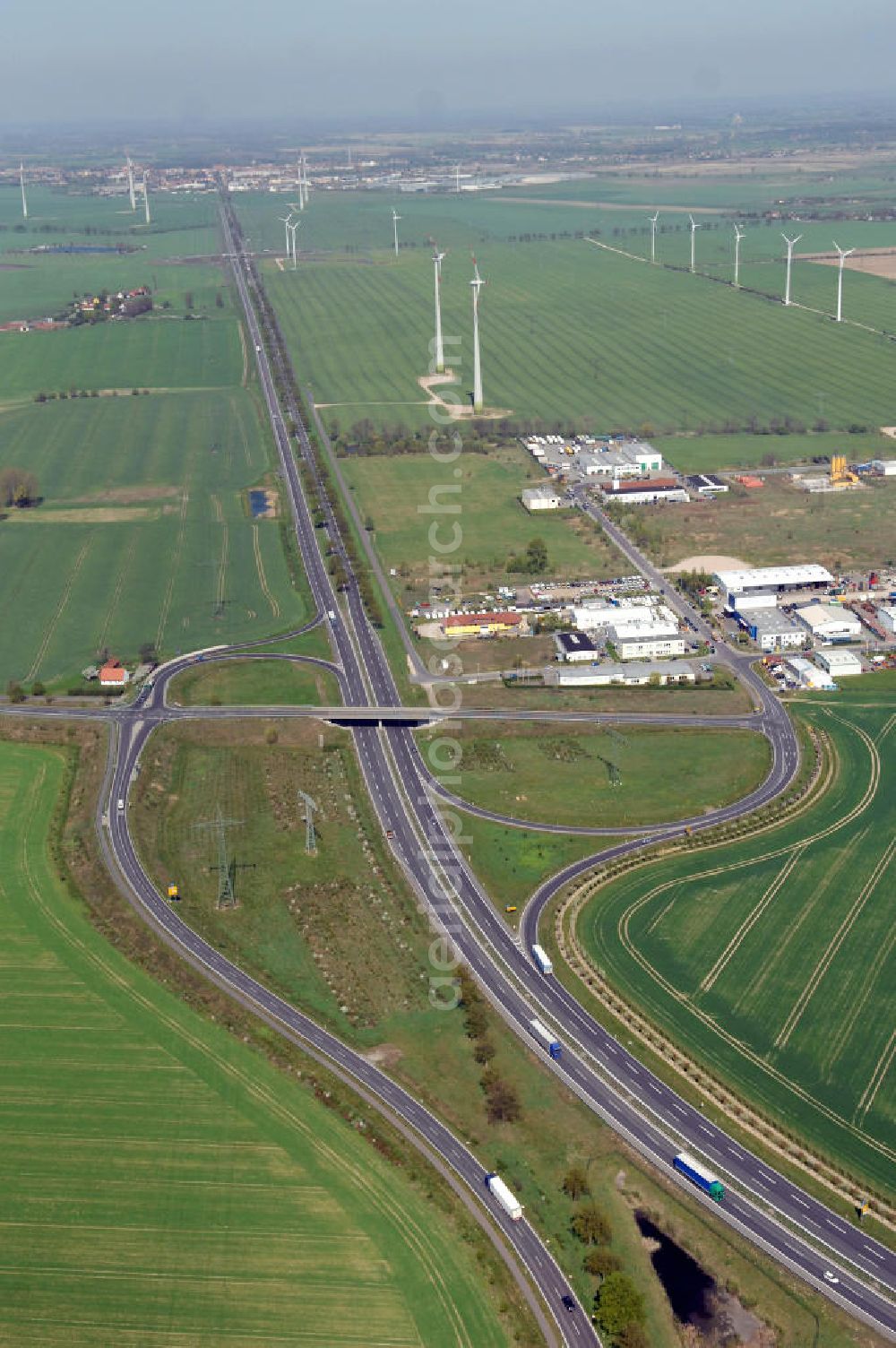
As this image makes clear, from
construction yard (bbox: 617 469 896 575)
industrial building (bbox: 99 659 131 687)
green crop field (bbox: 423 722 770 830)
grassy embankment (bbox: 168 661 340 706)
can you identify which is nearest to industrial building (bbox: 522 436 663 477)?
construction yard (bbox: 617 469 896 575)

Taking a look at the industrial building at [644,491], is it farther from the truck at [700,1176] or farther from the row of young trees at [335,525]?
the truck at [700,1176]

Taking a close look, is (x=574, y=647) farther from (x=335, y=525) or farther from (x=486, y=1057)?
(x=486, y=1057)

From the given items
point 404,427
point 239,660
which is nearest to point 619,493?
point 404,427

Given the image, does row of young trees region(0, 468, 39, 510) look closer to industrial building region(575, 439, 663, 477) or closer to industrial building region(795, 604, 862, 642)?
industrial building region(575, 439, 663, 477)

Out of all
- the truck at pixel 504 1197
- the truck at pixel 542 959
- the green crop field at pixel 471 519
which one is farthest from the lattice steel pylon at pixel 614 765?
the truck at pixel 504 1197

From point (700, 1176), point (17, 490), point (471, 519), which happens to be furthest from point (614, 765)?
point (17, 490)

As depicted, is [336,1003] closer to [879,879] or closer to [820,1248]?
[820,1248]
